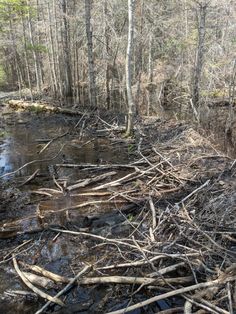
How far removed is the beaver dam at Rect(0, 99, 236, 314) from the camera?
15.0ft

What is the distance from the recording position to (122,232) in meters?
6.19

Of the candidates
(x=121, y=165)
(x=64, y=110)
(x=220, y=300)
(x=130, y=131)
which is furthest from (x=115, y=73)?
(x=220, y=300)

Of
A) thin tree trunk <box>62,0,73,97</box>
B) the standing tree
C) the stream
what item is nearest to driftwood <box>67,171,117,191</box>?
the stream

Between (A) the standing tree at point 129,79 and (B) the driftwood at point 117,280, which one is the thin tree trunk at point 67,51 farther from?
(B) the driftwood at point 117,280

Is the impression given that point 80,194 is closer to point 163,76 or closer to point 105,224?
point 105,224

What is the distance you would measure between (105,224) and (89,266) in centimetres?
151

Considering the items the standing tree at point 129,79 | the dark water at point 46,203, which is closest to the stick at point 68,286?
the dark water at point 46,203

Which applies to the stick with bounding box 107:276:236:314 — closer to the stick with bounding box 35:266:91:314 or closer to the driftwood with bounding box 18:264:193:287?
the driftwood with bounding box 18:264:193:287

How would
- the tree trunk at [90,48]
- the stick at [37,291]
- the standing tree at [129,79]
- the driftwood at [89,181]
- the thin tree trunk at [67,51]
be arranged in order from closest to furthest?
the stick at [37,291]
the driftwood at [89,181]
the standing tree at [129,79]
the tree trunk at [90,48]
the thin tree trunk at [67,51]

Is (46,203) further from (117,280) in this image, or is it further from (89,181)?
(117,280)

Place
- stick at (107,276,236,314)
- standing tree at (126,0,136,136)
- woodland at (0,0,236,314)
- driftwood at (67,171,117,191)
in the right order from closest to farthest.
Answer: stick at (107,276,236,314)
woodland at (0,0,236,314)
driftwood at (67,171,117,191)
standing tree at (126,0,136,136)

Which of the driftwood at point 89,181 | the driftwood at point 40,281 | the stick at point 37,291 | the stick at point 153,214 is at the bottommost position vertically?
the driftwood at point 40,281

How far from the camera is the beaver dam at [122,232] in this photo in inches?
180

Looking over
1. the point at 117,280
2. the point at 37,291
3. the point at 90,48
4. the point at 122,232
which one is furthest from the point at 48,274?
the point at 90,48
